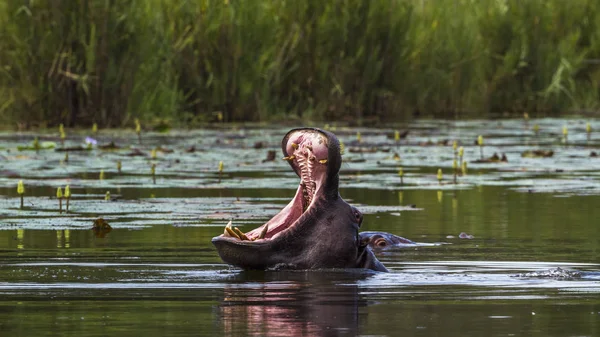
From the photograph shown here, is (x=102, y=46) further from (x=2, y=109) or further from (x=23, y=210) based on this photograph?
(x=23, y=210)

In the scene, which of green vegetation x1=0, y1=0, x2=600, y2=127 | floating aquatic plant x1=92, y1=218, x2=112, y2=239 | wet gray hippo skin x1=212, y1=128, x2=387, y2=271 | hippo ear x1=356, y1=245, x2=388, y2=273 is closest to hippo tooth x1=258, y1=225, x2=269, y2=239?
wet gray hippo skin x1=212, y1=128, x2=387, y2=271

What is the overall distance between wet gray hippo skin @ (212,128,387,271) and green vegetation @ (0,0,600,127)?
13609 millimetres

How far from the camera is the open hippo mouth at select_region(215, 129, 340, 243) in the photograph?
7.19 metres

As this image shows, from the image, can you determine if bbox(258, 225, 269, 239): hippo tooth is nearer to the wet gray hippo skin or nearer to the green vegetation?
the wet gray hippo skin

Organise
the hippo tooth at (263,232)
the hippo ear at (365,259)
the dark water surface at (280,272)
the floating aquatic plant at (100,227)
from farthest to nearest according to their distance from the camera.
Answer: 1. the floating aquatic plant at (100,227)
2. the hippo ear at (365,259)
3. the hippo tooth at (263,232)
4. the dark water surface at (280,272)

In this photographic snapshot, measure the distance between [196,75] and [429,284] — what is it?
16997mm

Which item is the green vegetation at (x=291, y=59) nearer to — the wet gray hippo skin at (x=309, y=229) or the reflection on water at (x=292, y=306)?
the wet gray hippo skin at (x=309, y=229)

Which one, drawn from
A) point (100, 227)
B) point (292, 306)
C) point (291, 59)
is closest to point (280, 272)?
point (292, 306)

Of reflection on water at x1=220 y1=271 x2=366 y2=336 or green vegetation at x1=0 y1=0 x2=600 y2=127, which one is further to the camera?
green vegetation at x1=0 y1=0 x2=600 y2=127

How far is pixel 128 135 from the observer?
68.1ft

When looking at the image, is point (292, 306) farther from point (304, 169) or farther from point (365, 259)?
point (365, 259)

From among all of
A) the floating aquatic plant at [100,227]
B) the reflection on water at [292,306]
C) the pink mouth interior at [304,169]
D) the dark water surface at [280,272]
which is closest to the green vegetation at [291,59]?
the dark water surface at [280,272]

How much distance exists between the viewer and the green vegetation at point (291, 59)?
21.0 m

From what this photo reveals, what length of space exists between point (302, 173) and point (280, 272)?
51 cm
